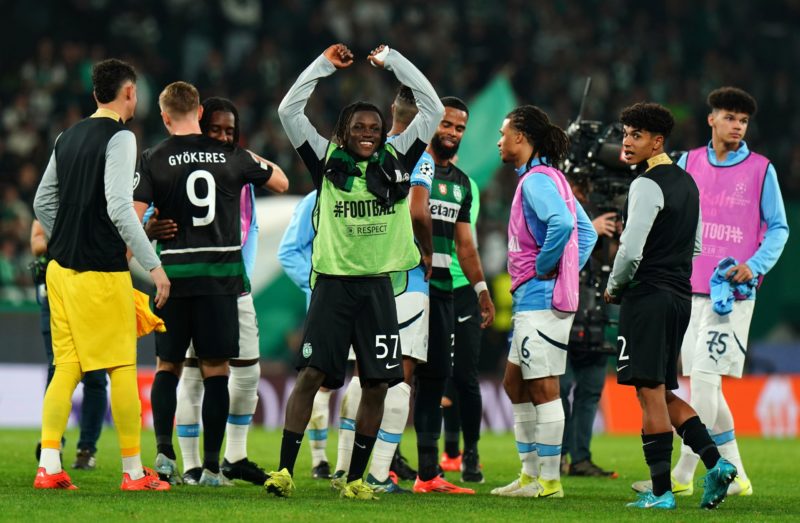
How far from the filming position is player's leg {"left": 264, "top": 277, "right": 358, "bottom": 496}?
7.58 metres

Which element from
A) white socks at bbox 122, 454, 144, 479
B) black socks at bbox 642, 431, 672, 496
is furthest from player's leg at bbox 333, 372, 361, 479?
black socks at bbox 642, 431, 672, 496

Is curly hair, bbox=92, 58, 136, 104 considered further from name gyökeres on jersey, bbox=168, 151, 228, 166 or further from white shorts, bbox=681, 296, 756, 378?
white shorts, bbox=681, 296, 756, 378

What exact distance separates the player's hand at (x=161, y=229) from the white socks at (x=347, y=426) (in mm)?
1562

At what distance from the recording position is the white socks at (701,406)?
891cm

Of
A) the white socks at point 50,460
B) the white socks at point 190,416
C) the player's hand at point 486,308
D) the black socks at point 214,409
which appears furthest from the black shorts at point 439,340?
the white socks at point 50,460

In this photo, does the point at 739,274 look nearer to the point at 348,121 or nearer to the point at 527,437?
the point at 527,437

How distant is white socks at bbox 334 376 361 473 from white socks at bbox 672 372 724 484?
7.18 ft

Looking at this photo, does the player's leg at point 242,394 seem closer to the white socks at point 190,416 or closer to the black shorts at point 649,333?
the white socks at point 190,416

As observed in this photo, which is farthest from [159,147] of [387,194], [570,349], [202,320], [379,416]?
[570,349]

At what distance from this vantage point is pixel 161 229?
837 centimetres

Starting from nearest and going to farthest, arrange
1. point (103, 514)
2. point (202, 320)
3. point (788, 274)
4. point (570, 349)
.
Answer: point (103, 514) → point (202, 320) → point (570, 349) → point (788, 274)

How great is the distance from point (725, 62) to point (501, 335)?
10079 millimetres

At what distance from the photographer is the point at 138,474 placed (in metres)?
7.96

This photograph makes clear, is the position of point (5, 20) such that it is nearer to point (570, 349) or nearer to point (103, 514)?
point (570, 349)
